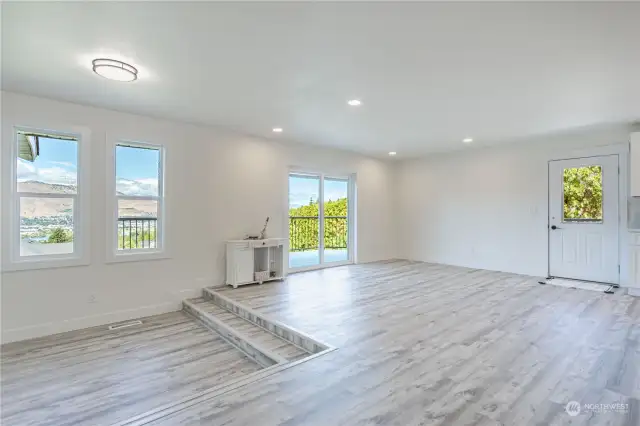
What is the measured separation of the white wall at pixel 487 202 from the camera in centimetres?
570

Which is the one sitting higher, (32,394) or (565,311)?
(565,311)

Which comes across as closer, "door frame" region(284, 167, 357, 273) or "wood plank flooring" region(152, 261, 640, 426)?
"wood plank flooring" region(152, 261, 640, 426)

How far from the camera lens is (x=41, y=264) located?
12.1 feet

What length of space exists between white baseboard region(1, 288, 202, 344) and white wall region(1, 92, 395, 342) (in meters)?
0.01

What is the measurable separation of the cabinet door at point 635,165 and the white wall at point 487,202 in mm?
454

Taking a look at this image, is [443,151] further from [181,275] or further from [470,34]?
[181,275]

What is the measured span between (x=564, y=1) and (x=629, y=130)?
14.1ft

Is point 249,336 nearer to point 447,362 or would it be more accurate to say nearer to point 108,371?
Result: point 108,371

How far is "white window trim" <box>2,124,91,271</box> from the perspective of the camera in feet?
11.5

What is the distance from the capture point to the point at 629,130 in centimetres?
493

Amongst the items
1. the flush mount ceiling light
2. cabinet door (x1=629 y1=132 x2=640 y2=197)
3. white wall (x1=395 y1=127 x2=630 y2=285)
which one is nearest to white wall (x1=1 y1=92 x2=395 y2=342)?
the flush mount ceiling light

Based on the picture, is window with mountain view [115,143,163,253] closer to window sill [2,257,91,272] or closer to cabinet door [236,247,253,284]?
window sill [2,257,91,272]

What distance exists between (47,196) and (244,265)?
8.49 feet

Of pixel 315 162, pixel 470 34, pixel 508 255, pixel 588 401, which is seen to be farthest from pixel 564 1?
pixel 508 255
